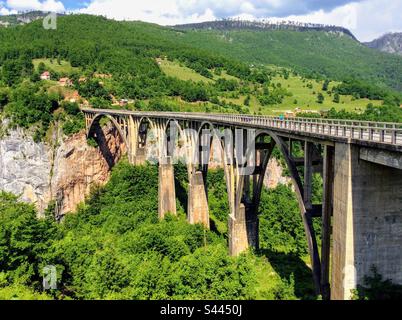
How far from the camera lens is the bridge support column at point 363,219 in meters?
17.3

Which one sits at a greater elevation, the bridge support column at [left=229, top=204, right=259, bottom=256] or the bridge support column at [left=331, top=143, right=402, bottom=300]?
the bridge support column at [left=331, top=143, right=402, bottom=300]

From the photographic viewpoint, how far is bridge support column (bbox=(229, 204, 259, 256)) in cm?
3525

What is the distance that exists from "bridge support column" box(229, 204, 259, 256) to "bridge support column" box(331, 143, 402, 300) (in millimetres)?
16955

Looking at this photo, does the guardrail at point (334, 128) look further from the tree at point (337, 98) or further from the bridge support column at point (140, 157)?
the tree at point (337, 98)

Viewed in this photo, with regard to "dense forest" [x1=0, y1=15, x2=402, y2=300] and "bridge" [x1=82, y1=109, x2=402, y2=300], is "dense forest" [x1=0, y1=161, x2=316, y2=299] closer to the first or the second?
"dense forest" [x1=0, y1=15, x2=402, y2=300]

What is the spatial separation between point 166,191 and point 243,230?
59.4ft

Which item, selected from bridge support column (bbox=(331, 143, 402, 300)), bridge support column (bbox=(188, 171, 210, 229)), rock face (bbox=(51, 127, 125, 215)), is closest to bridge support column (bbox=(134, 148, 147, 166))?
rock face (bbox=(51, 127, 125, 215))

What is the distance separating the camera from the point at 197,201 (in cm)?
4597

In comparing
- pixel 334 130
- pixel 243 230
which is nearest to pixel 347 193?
pixel 334 130

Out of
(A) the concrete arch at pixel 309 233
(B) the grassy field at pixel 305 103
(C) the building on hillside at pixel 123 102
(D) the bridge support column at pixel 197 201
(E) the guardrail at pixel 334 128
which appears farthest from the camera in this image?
(B) the grassy field at pixel 305 103

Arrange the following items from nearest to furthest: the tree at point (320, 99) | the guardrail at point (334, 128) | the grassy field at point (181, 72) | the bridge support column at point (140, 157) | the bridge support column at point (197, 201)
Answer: the guardrail at point (334, 128), the bridge support column at point (197, 201), the bridge support column at point (140, 157), the tree at point (320, 99), the grassy field at point (181, 72)

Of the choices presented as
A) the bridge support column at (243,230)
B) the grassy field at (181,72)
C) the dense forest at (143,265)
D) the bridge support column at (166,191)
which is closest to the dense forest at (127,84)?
the grassy field at (181,72)

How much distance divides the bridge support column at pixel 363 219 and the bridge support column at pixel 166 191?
113 ft

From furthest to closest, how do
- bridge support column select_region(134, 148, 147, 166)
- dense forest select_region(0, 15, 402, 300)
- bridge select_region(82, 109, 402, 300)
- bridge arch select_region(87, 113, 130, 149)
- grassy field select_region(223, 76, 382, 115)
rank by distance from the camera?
grassy field select_region(223, 76, 382, 115) < bridge arch select_region(87, 113, 130, 149) < bridge support column select_region(134, 148, 147, 166) < dense forest select_region(0, 15, 402, 300) < bridge select_region(82, 109, 402, 300)
